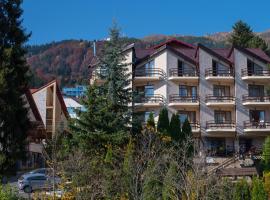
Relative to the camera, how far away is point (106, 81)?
116 ft

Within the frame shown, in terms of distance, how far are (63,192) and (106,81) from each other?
13.0 meters

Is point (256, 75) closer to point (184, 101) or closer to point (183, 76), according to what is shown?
point (183, 76)

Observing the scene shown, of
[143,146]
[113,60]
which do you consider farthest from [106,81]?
[143,146]

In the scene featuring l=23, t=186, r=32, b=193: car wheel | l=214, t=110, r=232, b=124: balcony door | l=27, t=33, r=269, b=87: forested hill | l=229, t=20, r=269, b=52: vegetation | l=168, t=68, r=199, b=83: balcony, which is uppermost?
l=27, t=33, r=269, b=87: forested hill

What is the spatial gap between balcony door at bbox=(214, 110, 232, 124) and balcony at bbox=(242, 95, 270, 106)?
2.04 m

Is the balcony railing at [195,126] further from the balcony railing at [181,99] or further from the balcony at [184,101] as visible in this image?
the balcony railing at [181,99]

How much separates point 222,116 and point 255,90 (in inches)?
166

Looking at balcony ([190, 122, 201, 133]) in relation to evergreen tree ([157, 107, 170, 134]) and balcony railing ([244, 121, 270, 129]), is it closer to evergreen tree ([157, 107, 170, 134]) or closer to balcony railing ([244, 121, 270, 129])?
balcony railing ([244, 121, 270, 129])

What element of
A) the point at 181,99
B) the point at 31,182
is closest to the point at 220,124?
the point at 181,99

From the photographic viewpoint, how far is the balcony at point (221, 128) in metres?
49.2

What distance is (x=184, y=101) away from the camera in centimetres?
4950

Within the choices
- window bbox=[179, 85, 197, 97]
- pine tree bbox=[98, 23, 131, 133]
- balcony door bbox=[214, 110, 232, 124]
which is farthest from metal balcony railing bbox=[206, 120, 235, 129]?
pine tree bbox=[98, 23, 131, 133]

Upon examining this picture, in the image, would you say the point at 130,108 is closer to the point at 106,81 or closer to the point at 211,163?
the point at 106,81

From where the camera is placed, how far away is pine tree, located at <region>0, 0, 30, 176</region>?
27.6 metres
